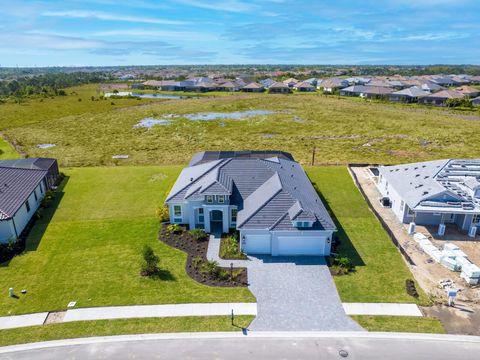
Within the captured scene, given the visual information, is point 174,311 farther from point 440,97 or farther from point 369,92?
point 369,92

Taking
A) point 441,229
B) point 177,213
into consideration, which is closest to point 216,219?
point 177,213

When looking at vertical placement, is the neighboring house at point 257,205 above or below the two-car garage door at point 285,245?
above

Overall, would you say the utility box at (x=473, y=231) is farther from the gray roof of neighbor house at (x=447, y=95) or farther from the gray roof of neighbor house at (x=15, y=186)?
the gray roof of neighbor house at (x=447, y=95)

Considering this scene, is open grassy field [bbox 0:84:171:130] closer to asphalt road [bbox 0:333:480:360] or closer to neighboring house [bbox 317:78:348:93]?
asphalt road [bbox 0:333:480:360]

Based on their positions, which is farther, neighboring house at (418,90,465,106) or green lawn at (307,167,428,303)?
neighboring house at (418,90,465,106)

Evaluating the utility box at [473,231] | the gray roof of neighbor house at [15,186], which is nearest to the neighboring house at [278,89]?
the gray roof of neighbor house at [15,186]

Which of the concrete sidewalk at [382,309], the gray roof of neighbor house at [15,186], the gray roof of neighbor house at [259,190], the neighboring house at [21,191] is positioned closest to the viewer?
the concrete sidewalk at [382,309]

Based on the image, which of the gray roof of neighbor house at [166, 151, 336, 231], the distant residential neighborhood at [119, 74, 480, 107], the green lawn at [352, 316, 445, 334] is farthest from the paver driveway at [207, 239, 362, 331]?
the distant residential neighborhood at [119, 74, 480, 107]
